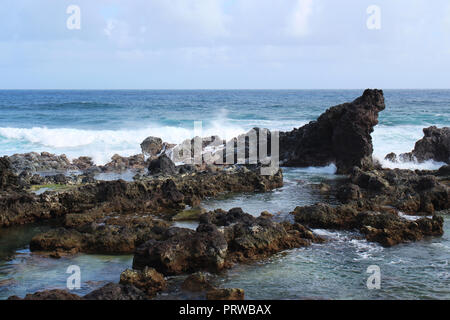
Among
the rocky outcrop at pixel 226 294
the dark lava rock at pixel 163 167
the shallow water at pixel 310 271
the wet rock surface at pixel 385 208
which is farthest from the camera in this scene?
the dark lava rock at pixel 163 167

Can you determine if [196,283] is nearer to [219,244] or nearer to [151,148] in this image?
[219,244]

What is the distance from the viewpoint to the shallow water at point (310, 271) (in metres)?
8.59

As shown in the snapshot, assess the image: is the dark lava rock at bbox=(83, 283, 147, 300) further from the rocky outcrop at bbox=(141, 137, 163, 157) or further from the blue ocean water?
the rocky outcrop at bbox=(141, 137, 163, 157)

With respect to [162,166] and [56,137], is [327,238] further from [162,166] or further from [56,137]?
[56,137]

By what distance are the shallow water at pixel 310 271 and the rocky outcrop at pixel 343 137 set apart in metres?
9.51

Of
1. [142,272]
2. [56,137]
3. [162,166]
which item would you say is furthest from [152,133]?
[142,272]

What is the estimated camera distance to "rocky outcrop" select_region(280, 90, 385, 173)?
70.5 ft

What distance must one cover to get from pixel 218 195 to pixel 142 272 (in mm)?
8804

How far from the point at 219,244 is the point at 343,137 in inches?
546

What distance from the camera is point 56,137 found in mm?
35531

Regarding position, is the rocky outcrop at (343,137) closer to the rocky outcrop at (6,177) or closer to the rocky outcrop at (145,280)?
the rocky outcrop at (6,177)

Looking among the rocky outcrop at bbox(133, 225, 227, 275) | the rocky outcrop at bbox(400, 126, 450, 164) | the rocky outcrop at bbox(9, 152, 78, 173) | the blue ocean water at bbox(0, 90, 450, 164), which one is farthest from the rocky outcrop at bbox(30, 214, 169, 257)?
the rocky outcrop at bbox(400, 126, 450, 164)

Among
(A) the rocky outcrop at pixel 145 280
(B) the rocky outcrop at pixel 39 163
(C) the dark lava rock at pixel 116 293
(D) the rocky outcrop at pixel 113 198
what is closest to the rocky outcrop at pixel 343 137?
(D) the rocky outcrop at pixel 113 198

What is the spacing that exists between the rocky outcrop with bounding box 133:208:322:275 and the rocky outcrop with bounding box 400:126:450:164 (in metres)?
14.5
